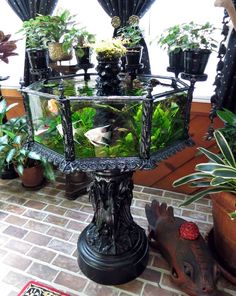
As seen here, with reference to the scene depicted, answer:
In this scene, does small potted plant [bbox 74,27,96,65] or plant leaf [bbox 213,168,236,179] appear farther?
small potted plant [bbox 74,27,96,65]

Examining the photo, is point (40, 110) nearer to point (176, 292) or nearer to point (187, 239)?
point (187, 239)

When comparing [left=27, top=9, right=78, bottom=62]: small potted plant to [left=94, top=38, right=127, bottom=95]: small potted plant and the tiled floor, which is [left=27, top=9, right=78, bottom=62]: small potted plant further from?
the tiled floor

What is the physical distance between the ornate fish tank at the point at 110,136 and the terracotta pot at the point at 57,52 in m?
0.44

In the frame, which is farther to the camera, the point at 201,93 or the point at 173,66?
the point at 201,93

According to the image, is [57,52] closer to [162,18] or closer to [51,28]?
[51,28]

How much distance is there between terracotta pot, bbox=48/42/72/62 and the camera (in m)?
1.71

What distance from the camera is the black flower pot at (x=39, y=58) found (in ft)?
5.57

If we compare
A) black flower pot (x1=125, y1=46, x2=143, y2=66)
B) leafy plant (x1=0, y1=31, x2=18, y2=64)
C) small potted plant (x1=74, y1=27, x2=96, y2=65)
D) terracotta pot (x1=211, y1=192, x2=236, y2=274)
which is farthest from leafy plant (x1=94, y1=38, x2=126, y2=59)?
leafy plant (x1=0, y1=31, x2=18, y2=64)

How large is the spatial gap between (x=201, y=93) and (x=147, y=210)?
1000mm

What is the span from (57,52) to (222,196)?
1395mm

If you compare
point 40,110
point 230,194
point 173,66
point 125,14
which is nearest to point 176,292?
point 230,194

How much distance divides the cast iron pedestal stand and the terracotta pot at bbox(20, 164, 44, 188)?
0.92m

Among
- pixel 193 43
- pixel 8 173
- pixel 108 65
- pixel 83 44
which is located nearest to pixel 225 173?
pixel 108 65

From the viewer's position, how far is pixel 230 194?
1306mm
